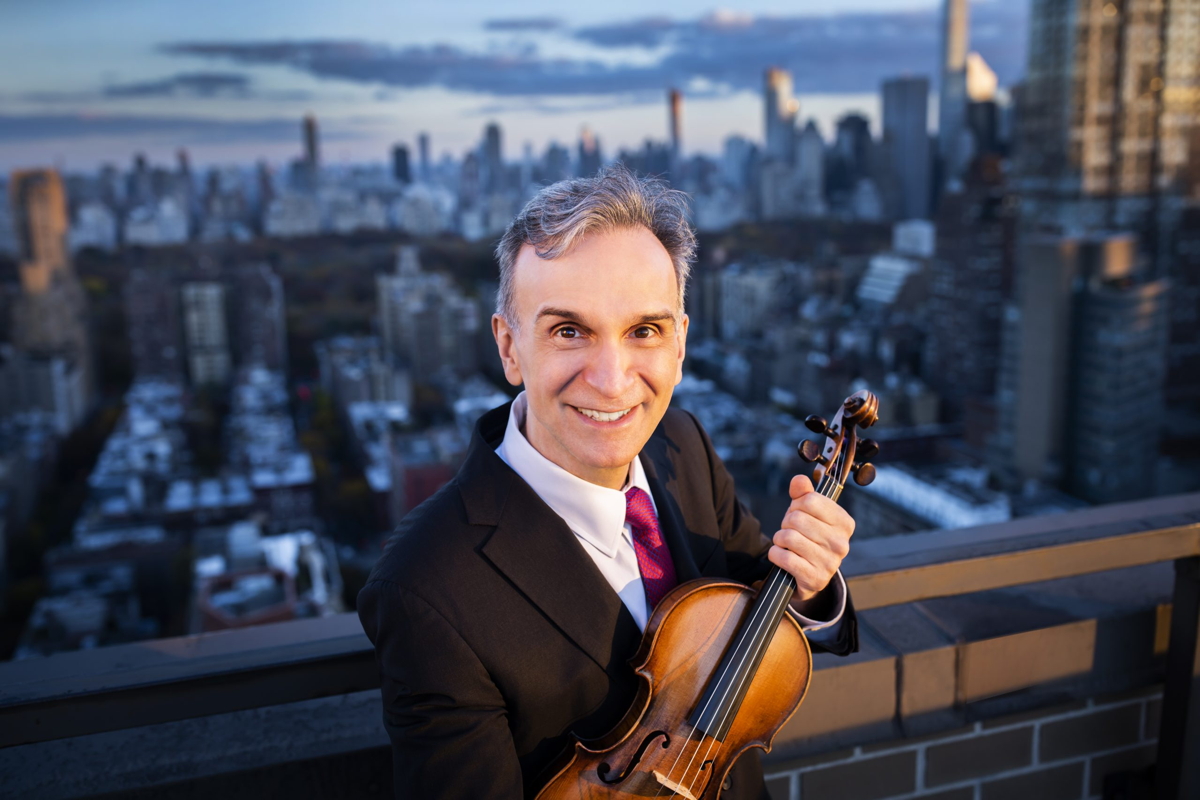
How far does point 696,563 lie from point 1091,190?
3503cm

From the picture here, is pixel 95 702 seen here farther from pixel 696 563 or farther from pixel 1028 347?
pixel 1028 347

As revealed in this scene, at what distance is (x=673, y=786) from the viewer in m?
0.89

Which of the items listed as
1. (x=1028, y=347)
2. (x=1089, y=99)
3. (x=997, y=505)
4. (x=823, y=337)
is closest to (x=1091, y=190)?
(x=1089, y=99)

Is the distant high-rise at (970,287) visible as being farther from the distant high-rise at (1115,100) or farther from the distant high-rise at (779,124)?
the distant high-rise at (779,124)

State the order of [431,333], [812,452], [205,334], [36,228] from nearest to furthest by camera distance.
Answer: [812,452] < [36,228] < [431,333] < [205,334]

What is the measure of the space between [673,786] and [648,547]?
0.25 m

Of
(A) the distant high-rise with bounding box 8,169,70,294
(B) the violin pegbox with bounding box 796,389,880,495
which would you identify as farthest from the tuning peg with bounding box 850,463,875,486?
(A) the distant high-rise with bounding box 8,169,70,294

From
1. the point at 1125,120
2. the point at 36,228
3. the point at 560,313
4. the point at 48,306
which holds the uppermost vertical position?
the point at 1125,120

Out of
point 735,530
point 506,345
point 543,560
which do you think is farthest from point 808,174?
point 543,560

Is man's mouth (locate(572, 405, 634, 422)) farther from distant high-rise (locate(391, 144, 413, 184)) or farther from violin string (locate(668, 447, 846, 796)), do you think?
distant high-rise (locate(391, 144, 413, 184))

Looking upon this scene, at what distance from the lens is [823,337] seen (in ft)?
112

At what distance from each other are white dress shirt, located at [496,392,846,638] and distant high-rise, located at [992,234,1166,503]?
2113 centimetres

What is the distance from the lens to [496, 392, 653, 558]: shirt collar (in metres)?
0.97

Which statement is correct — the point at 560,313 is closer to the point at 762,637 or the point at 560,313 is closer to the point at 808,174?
the point at 762,637
